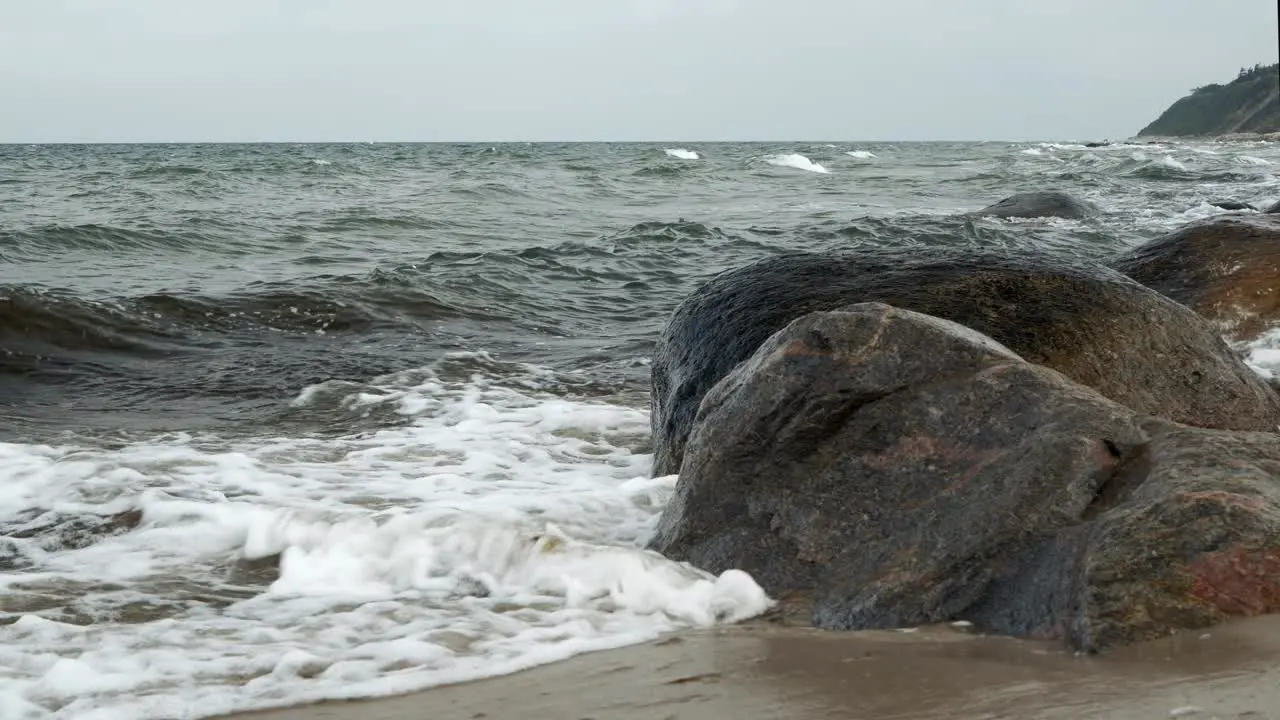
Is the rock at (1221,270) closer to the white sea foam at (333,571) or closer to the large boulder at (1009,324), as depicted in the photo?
the large boulder at (1009,324)

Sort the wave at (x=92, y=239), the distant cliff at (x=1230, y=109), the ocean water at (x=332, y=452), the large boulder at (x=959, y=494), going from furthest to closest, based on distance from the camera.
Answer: the distant cliff at (x=1230, y=109), the wave at (x=92, y=239), the ocean water at (x=332, y=452), the large boulder at (x=959, y=494)

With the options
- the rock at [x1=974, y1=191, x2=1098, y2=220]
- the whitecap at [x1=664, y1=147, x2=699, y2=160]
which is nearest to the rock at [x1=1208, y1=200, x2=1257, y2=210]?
the rock at [x1=974, y1=191, x2=1098, y2=220]

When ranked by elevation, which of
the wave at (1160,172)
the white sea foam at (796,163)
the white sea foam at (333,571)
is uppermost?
the white sea foam at (796,163)

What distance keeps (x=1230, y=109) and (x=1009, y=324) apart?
323ft

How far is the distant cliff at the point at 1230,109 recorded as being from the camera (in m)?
80.1

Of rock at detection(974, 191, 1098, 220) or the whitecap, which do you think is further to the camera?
the whitecap

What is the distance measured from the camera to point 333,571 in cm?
364

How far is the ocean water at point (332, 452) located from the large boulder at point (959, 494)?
0.27 m

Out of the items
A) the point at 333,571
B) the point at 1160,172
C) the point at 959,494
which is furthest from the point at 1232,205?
the point at 333,571

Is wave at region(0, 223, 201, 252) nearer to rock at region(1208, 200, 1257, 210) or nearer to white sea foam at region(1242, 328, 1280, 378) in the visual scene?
white sea foam at region(1242, 328, 1280, 378)

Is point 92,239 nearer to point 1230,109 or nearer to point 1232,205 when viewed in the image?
point 1232,205

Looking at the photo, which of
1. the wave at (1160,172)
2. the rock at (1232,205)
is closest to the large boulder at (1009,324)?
the rock at (1232,205)

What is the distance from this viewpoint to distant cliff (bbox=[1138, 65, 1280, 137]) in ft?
263

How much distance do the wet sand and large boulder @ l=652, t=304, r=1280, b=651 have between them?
0.40ft
